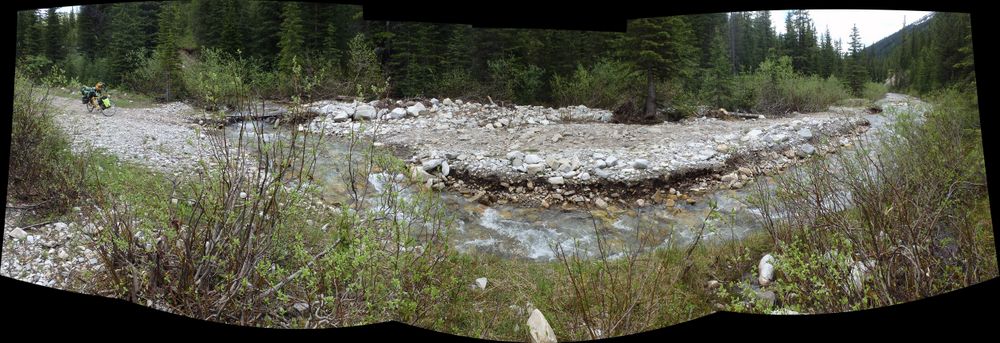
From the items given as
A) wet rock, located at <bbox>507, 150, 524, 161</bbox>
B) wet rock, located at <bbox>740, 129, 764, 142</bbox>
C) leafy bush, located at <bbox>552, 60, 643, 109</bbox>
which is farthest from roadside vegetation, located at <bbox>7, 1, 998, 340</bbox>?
wet rock, located at <bbox>507, 150, 524, 161</bbox>

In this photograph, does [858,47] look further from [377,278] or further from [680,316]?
[377,278]

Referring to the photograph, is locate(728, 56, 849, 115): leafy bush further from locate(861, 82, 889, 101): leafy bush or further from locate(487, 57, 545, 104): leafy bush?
locate(487, 57, 545, 104): leafy bush

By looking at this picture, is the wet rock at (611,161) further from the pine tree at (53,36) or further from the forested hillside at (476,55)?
the pine tree at (53,36)

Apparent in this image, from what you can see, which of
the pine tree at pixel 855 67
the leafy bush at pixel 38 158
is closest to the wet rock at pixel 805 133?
the pine tree at pixel 855 67

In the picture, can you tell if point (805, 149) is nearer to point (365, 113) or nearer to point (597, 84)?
point (597, 84)

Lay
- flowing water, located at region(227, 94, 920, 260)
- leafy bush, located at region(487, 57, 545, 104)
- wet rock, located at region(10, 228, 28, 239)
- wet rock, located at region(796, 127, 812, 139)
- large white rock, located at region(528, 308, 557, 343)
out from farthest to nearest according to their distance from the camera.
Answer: wet rock, located at region(10, 228, 28, 239) < wet rock, located at region(796, 127, 812, 139) < leafy bush, located at region(487, 57, 545, 104) < flowing water, located at region(227, 94, 920, 260) < large white rock, located at region(528, 308, 557, 343)

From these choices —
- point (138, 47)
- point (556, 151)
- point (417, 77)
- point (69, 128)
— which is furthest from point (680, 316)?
point (69, 128)
